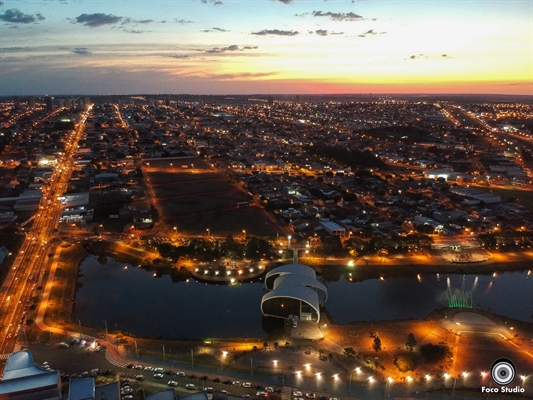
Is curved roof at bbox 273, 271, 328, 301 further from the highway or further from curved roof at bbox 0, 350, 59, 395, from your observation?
the highway

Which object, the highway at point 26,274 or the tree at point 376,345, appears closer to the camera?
the tree at point 376,345

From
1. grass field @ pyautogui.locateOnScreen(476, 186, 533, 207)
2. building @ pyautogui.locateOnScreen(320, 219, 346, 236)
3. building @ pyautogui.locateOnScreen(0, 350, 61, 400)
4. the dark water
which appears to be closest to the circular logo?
the dark water

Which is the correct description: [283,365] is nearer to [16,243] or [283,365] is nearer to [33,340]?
[33,340]

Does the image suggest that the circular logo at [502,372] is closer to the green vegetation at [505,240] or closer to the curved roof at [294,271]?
the curved roof at [294,271]

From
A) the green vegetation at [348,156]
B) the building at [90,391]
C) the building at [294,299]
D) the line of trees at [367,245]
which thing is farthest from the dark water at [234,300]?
the green vegetation at [348,156]

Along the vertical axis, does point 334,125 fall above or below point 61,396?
above

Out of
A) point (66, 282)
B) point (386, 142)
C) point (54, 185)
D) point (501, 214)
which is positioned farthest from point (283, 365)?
point (386, 142)
